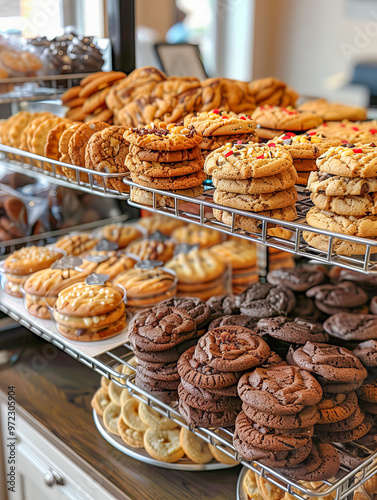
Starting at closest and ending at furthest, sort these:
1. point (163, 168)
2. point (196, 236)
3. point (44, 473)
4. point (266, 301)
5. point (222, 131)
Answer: point (163, 168), point (222, 131), point (266, 301), point (44, 473), point (196, 236)

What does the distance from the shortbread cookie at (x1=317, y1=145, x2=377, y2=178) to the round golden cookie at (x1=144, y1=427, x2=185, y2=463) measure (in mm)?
849

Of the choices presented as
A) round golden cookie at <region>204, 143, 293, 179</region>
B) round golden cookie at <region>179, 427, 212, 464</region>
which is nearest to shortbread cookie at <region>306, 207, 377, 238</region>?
round golden cookie at <region>204, 143, 293, 179</region>

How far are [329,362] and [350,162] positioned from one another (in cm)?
40

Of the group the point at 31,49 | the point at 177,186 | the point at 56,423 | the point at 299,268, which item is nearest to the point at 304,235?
the point at 177,186

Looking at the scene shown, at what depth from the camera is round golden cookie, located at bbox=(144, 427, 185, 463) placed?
1.36 meters

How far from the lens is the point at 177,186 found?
1.09m

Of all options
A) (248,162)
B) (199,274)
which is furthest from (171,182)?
(199,274)

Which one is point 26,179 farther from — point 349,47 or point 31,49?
point 349,47

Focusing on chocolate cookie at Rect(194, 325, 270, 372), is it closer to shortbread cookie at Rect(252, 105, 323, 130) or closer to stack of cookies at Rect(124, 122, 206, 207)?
stack of cookies at Rect(124, 122, 206, 207)

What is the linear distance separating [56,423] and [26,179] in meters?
1.01

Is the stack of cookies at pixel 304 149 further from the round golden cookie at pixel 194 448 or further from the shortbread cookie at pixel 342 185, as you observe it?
the round golden cookie at pixel 194 448

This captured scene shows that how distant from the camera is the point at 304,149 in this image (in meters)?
1.11

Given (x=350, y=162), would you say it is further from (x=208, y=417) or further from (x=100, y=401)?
(x=100, y=401)

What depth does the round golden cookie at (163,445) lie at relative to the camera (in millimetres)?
1364
